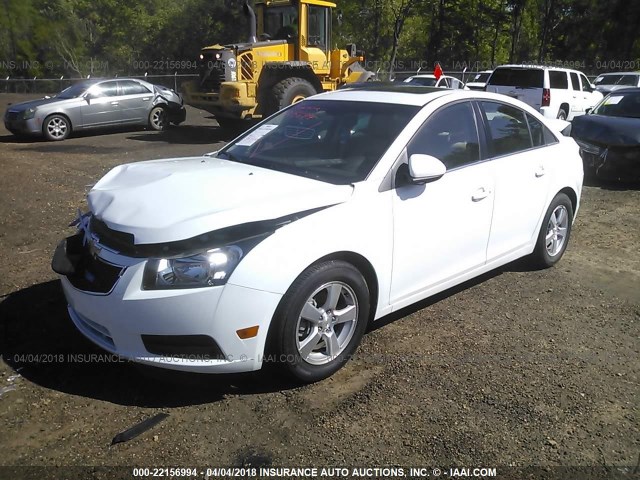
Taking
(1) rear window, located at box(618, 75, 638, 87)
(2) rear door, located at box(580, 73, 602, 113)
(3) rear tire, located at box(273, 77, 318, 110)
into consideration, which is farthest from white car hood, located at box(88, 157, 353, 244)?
(1) rear window, located at box(618, 75, 638, 87)

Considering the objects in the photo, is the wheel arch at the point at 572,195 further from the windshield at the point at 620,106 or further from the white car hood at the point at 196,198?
the windshield at the point at 620,106

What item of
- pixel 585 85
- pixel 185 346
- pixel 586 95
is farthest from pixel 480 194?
pixel 585 85

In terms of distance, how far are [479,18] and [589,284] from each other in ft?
A: 141

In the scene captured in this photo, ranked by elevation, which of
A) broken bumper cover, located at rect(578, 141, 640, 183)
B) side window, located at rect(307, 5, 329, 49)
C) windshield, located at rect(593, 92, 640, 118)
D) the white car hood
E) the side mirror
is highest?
side window, located at rect(307, 5, 329, 49)

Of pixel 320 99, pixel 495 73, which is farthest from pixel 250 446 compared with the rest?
pixel 495 73

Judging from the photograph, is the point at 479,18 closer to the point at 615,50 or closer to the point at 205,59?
the point at 615,50

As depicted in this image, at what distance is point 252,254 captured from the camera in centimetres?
293

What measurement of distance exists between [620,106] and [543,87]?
14.6 ft

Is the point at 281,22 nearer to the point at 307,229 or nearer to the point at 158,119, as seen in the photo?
the point at 158,119

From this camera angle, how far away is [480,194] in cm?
414

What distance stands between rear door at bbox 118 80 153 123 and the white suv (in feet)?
29.1

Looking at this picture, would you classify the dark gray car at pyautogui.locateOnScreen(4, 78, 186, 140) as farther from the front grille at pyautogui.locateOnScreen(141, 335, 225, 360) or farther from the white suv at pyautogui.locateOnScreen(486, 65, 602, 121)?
the front grille at pyautogui.locateOnScreen(141, 335, 225, 360)

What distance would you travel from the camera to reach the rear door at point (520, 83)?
14.1 meters

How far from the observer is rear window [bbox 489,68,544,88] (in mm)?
14250
